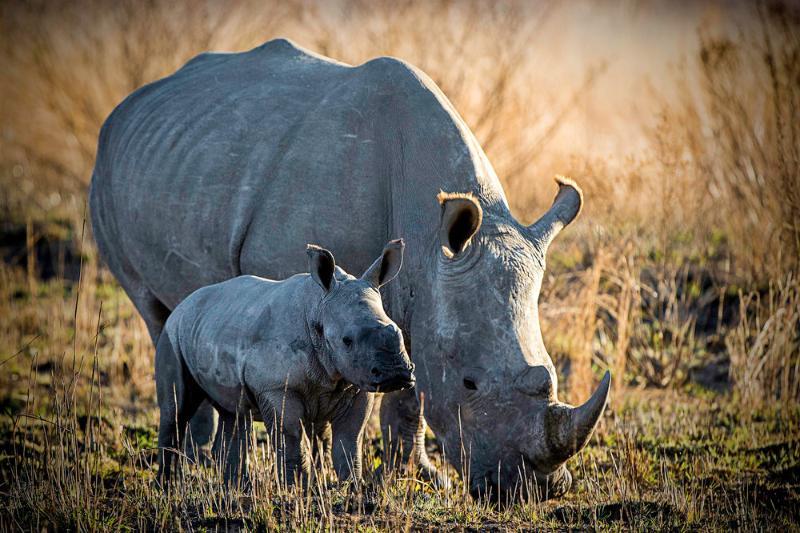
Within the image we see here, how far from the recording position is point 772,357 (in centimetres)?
846

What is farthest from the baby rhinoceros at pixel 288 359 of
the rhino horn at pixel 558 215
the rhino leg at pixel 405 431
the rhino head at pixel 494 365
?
the rhino leg at pixel 405 431

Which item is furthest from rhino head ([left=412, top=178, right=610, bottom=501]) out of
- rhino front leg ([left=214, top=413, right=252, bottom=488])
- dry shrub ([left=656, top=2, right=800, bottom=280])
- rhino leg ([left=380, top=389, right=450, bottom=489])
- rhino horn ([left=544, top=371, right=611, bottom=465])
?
dry shrub ([left=656, top=2, right=800, bottom=280])

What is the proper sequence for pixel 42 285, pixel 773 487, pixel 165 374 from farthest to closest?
pixel 42 285 → pixel 773 487 → pixel 165 374

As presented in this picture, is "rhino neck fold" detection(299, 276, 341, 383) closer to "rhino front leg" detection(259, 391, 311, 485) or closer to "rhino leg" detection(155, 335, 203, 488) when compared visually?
"rhino front leg" detection(259, 391, 311, 485)

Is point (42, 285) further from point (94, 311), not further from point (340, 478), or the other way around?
point (340, 478)

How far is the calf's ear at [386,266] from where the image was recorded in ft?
17.2

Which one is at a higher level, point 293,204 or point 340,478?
point 293,204

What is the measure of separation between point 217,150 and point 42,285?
5762mm

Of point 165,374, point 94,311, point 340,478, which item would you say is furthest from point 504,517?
point 94,311

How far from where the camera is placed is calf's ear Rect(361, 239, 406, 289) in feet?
17.2

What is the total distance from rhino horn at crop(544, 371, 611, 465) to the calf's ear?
38.2 inches

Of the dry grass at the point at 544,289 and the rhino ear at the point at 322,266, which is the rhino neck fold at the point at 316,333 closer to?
the rhino ear at the point at 322,266

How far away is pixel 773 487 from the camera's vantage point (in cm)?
644

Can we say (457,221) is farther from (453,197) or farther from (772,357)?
(772,357)
